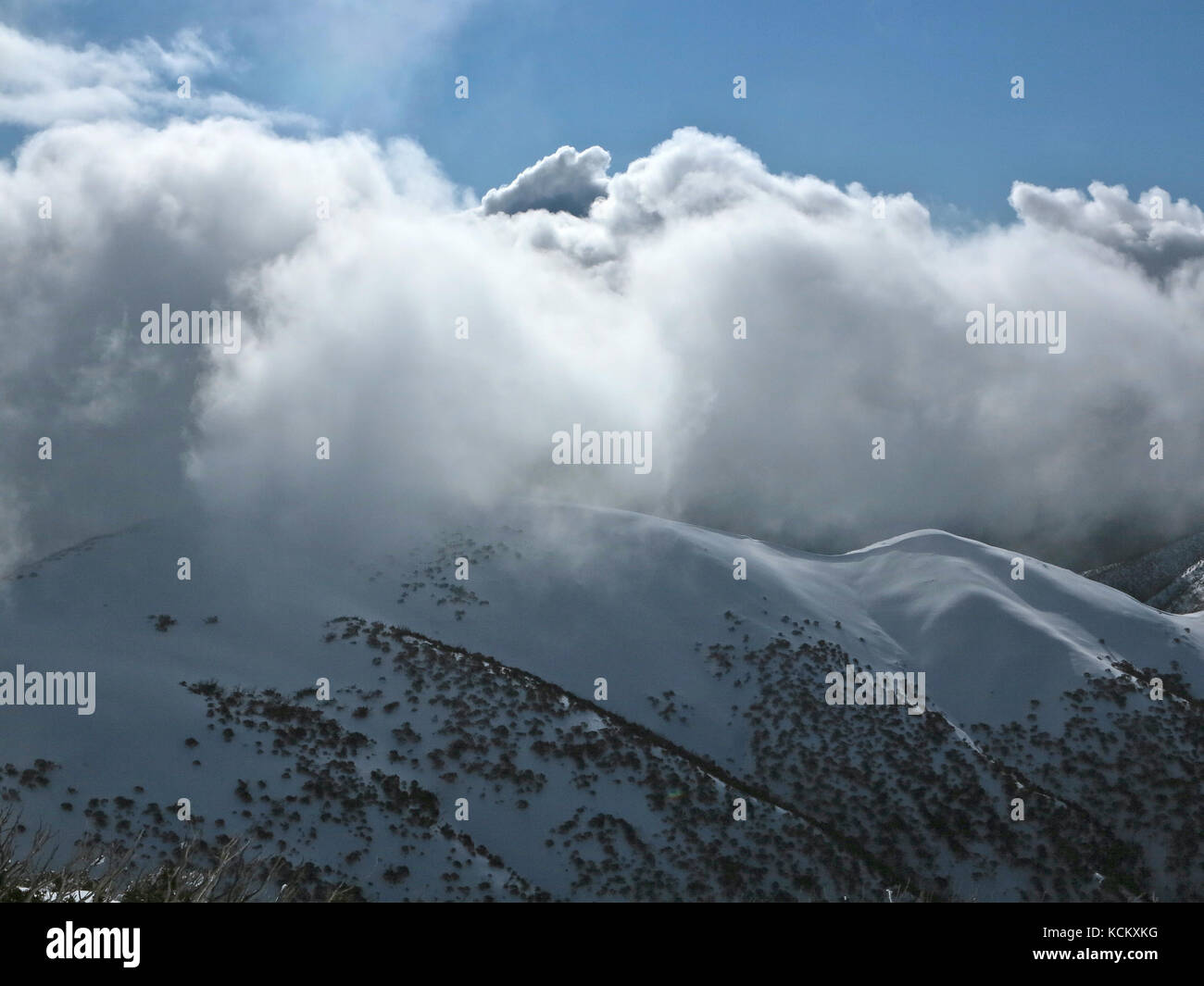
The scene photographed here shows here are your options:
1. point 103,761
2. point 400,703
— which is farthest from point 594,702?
point 103,761

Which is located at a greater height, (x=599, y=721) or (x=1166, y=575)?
(x=1166, y=575)

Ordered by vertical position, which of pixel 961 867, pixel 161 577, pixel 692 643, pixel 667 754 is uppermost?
pixel 161 577

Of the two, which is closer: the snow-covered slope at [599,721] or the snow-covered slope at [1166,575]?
the snow-covered slope at [599,721]

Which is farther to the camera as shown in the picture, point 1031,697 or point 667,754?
point 1031,697

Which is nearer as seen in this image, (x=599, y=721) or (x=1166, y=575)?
(x=599, y=721)

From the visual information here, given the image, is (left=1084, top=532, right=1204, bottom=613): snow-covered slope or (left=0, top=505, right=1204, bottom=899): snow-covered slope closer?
(left=0, top=505, right=1204, bottom=899): snow-covered slope
